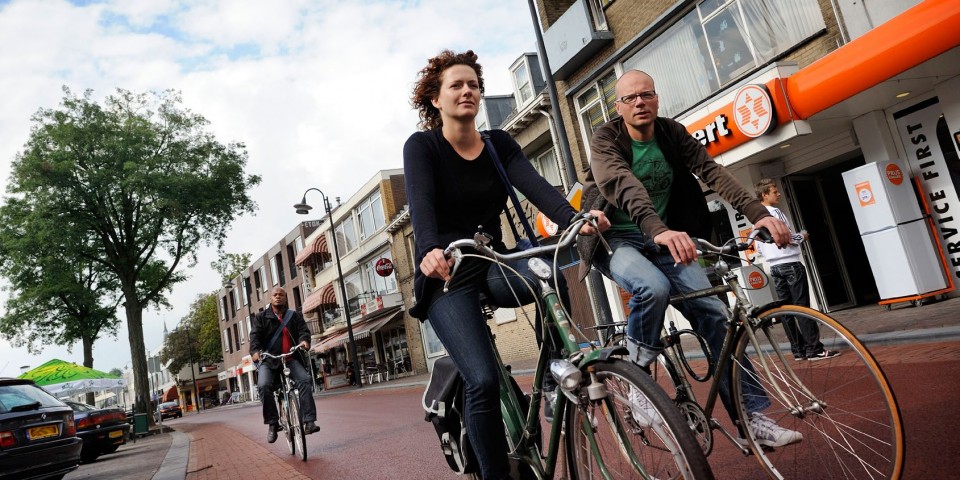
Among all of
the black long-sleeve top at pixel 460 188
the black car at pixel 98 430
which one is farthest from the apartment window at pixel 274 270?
the black long-sleeve top at pixel 460 188

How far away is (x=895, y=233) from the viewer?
31.2 feet

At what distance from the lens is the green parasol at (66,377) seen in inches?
799

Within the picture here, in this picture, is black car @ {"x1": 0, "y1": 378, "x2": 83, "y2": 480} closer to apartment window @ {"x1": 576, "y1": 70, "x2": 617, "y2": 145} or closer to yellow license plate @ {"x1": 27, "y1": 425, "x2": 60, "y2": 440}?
yellow license plate @ {"x1": 27, "y1": 425, "x2": 60, "y2": 440}

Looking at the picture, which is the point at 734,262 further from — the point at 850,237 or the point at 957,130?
the point at 850,237

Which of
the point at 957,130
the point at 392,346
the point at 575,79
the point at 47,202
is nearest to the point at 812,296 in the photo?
the point at 957,130

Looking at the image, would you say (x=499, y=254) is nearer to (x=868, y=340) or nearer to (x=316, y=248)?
(x=868, y=340)

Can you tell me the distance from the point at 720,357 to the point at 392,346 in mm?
34698

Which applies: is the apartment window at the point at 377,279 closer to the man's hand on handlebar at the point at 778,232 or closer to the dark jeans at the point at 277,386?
Result: the dark jeans at the point at 277,386

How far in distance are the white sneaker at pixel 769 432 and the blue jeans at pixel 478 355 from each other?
927 millimetres

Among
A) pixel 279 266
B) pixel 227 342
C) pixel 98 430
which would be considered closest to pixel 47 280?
pixel 98 430

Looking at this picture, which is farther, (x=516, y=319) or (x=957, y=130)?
(x=516, y=319)

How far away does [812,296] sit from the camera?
12.2 m

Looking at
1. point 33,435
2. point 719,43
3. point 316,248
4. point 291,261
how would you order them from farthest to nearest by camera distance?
1. point 291,261
2. point 316,248
3. point 719,43
4. point 33,435

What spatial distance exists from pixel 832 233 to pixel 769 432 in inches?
464
